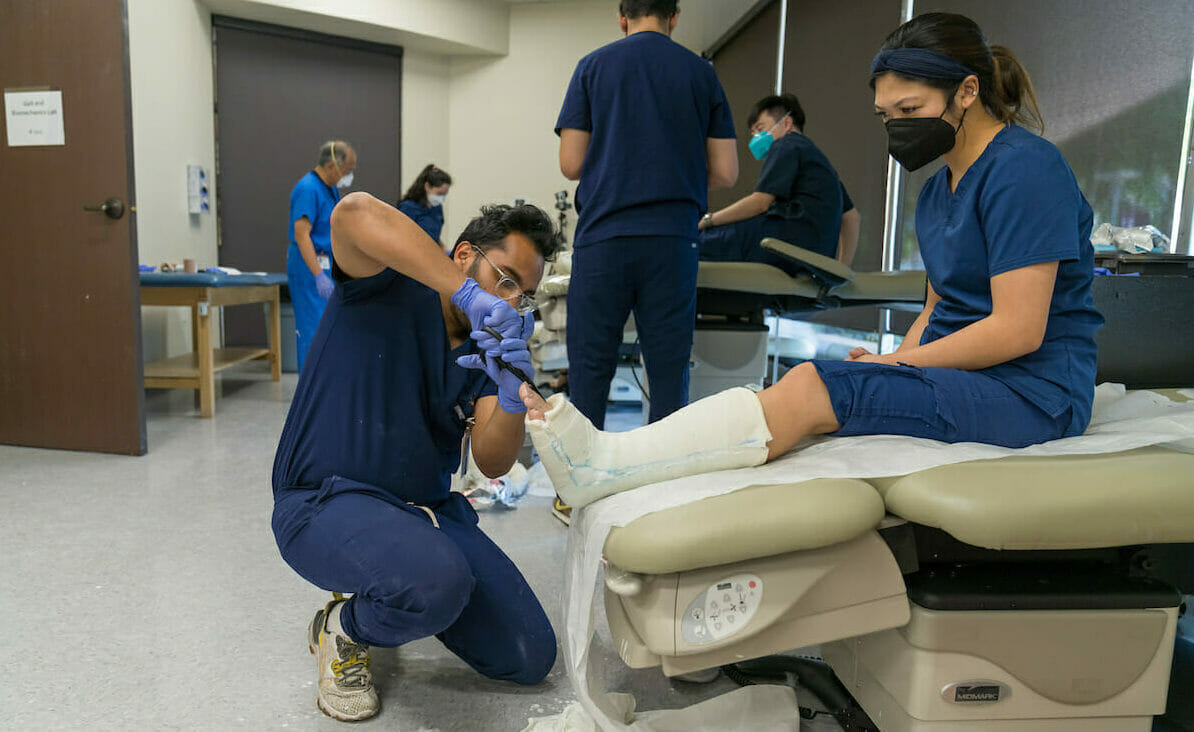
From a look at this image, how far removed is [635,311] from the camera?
6.99 ft

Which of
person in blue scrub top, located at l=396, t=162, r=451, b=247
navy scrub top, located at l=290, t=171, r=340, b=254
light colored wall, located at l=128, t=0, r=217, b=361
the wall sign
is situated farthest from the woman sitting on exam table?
light colored wall, located at l=128, t=0, r=217, b=361

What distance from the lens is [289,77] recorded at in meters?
5.82

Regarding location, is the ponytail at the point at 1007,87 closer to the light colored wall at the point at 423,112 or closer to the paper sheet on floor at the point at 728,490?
A: the paper sheet on floor at the point at 728,490

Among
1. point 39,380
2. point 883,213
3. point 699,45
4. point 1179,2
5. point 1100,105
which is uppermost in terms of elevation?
point 699,45

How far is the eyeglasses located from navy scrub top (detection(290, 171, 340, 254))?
9.19ft

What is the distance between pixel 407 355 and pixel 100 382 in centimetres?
218

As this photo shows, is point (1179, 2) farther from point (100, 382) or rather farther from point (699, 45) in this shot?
point (699, 45)

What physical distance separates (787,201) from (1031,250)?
1620 millimetres

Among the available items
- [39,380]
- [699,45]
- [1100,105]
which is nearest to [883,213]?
[1100,105]

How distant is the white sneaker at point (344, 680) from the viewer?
4.18 feet

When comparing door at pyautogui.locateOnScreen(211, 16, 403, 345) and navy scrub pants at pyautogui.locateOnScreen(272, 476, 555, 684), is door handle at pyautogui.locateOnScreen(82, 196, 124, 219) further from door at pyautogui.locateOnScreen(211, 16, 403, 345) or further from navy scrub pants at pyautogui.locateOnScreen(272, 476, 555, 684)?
door at pyautogui.locateOnScreen(211, 16, 403, 345)

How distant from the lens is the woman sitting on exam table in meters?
1.16

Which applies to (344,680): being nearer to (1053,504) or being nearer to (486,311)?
(486,311)

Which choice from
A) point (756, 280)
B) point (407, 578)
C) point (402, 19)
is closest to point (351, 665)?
point (407, 578)
